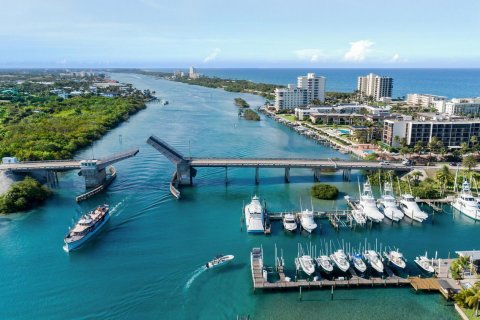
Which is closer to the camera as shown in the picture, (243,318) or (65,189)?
(243,318)

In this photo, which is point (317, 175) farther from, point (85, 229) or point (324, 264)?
point (85, 229)

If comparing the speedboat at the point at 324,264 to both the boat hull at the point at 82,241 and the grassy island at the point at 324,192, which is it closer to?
the grassy island at the point at 324,192

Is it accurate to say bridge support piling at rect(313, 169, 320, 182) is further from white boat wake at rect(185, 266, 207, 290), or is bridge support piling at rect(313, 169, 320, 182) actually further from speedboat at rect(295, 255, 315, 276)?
white boat wake at rect(185, 266, 207, 290)

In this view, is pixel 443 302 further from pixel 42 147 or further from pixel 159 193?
pixel 42 147

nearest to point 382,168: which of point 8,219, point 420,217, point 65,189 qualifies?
point 420,217

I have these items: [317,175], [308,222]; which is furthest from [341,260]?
[317,175]

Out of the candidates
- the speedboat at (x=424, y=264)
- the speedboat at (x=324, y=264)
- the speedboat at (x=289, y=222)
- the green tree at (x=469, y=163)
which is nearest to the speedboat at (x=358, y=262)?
the speedboat at (x=324, y=264)
